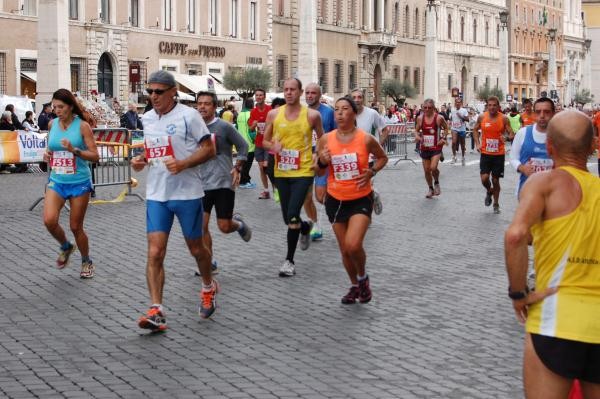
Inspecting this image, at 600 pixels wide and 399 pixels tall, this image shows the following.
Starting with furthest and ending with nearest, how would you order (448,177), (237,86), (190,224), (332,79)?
(332,79) → (237,86) → (448,177) → (190,224)

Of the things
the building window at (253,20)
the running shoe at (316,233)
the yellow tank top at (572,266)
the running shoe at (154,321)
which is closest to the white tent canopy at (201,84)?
the building window at (253,20)

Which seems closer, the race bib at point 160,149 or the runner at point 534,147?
the race bib at point 160,149

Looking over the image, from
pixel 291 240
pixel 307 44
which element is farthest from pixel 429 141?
pixel 307 44

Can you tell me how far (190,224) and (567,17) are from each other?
118 meters

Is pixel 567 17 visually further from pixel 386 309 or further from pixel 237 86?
pixel 386 309

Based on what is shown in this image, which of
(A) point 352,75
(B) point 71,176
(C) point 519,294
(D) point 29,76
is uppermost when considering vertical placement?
(A) point 352,75

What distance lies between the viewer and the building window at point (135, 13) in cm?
4806

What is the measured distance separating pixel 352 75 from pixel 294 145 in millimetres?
59439

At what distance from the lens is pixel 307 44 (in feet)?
139

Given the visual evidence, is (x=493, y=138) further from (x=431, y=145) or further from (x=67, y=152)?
(x=67, y=152)

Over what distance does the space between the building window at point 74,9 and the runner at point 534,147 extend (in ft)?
114

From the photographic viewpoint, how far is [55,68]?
3431 cm

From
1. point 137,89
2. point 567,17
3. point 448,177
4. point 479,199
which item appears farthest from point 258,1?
point 567,17

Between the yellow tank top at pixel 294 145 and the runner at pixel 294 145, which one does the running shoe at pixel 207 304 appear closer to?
the runner at pixel 294 145
